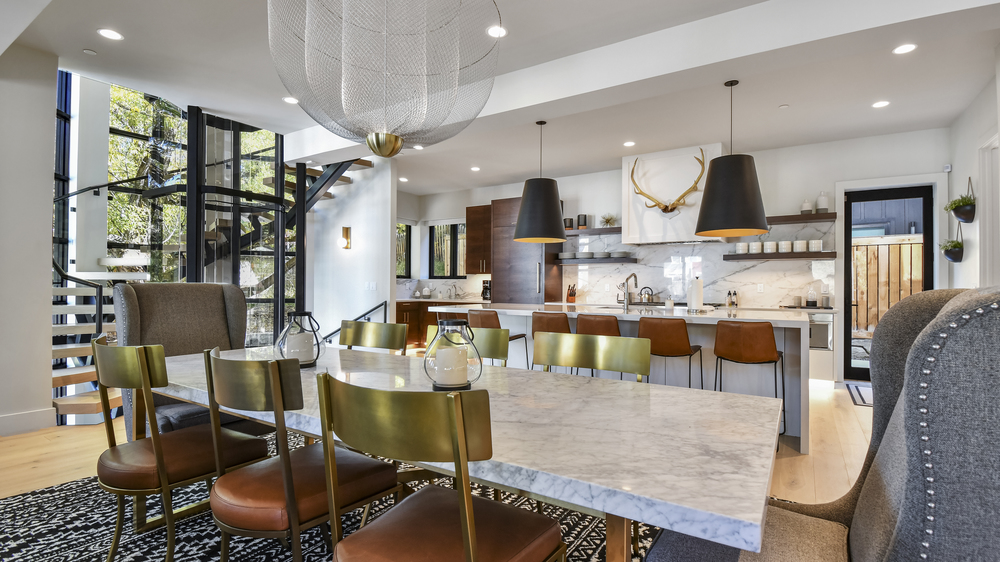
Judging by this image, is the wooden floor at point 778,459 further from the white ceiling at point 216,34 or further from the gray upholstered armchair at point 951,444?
the white ceiling at point 216,34

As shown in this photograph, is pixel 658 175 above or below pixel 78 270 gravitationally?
above

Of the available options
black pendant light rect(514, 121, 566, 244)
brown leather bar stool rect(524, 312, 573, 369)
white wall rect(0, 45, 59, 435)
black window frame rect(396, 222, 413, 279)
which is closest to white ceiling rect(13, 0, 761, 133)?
white wall rect(0, 45, 59, 435)

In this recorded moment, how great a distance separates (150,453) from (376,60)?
5.43 feet

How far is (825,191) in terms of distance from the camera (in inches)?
222

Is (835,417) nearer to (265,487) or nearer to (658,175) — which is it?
(658,175)

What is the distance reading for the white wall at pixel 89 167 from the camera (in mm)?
5777

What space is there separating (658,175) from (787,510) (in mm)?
5037

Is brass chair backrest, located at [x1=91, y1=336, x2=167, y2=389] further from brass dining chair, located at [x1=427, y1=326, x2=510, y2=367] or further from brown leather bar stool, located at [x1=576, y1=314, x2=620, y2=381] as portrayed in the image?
brown leather bar stool, located at [x1=576, y1=314, x2=620, y2=381]

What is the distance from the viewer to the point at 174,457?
177 centimetres

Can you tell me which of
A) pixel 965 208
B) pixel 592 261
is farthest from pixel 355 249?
pixel 965 208

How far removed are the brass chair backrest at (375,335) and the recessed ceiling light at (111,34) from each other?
264cm

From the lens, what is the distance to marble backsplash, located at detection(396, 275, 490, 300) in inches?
336

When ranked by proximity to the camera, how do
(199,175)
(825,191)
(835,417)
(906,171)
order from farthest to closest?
(825,191) < (906,171) < (199,175) < (835,417)

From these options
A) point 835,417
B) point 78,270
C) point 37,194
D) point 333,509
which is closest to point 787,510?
point 333,509
